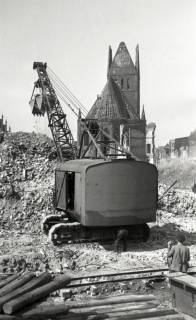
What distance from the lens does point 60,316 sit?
523cm

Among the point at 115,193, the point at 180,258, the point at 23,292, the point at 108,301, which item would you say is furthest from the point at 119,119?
the point at 23,292

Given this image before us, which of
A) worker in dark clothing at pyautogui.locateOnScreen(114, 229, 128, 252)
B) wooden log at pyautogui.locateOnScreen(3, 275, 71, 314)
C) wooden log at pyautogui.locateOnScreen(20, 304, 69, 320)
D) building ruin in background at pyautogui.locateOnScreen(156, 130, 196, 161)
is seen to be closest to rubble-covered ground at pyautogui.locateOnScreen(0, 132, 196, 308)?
worker in dark clothing at pyautogui.locateOnScreen(114, 229, 128, 252)

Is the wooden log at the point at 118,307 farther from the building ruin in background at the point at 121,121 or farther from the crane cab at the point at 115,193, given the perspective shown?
the building ruin in background at the point at 121,121

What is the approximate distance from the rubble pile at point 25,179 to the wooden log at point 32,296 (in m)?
10.2

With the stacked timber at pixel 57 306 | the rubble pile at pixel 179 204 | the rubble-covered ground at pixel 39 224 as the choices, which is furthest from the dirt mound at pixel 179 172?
the stacked timber at pixel 57 306

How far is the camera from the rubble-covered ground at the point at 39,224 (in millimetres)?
10930

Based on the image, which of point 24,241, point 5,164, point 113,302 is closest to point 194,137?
point 5,164

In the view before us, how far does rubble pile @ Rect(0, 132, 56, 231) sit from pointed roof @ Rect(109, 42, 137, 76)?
3340 centimetres

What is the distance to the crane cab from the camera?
12.3 meters

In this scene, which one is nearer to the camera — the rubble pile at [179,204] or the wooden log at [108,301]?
the wooden log at [108,301]

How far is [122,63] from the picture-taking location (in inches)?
2163

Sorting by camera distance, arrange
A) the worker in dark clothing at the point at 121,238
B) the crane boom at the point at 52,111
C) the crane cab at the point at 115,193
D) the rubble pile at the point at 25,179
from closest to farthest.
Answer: the crane cab at the point at 115,193 → the worker in dark clothing at the point at 121,238 → the rubble pile at the point at 25,179 → the crane boom at the point at 52,111

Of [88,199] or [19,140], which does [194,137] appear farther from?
[88,199]

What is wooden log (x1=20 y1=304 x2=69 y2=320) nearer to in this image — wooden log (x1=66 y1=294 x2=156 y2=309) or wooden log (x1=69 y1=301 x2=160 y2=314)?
wooden log (x1=69 y1=301 x2=160 y2=314)
